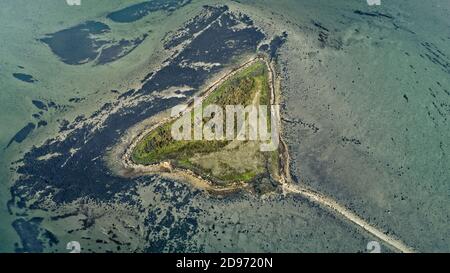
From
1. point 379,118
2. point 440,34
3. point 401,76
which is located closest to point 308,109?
point 379,118

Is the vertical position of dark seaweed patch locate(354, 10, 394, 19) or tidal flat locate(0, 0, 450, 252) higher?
dark seaweed patch locate(354, 10, 394, 19)

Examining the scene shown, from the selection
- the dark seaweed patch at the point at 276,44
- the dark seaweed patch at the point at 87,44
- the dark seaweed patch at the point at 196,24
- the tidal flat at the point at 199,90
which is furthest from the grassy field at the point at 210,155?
the dark seaweed patch at the point at 87,44

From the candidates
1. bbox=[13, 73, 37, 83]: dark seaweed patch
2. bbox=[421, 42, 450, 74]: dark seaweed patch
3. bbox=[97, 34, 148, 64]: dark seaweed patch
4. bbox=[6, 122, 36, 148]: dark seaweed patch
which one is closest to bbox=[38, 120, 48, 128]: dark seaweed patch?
bbox=[6, 122, 36, 148]: dark seaweed patch

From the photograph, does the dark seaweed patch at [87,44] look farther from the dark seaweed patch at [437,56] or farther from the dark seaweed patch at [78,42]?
the dark seaweed patch at [437,56]

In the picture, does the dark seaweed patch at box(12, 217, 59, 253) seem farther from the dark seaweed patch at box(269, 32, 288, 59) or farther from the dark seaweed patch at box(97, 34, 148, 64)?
the dark seaweed patch at box(269, 32, 288, 59)

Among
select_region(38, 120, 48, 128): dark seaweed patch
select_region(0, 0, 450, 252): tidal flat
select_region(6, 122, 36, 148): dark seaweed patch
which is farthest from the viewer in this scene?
select_region(38, 120, 48, 128): dark seaweed patch
